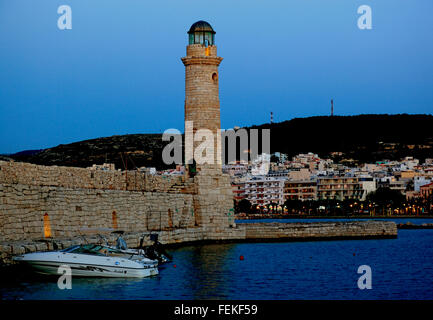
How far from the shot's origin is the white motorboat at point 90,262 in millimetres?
16641

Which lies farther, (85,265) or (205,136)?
(205,136)

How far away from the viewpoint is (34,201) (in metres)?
19.8

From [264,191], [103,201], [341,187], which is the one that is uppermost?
[341,187]

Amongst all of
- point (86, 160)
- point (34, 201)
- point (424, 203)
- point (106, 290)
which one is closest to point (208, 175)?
point (34, 201)

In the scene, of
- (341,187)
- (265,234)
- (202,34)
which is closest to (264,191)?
(341,187)

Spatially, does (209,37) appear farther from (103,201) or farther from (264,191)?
(264,191)

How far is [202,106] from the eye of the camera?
95.4 feet

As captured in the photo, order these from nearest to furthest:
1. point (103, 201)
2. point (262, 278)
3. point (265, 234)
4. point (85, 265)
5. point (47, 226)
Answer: point (85, 265) → point (262, 278) → point (47, 226) → point (103, 201) → point (265, 234)

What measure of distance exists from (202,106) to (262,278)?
1022cm

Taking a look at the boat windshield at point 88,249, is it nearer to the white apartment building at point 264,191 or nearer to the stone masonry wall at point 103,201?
the stone masonry wall at point 103,201

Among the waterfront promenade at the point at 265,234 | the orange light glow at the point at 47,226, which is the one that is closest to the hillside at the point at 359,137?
the waterfront promenade at the point at 265,234

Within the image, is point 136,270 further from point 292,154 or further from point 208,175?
point 292,154
